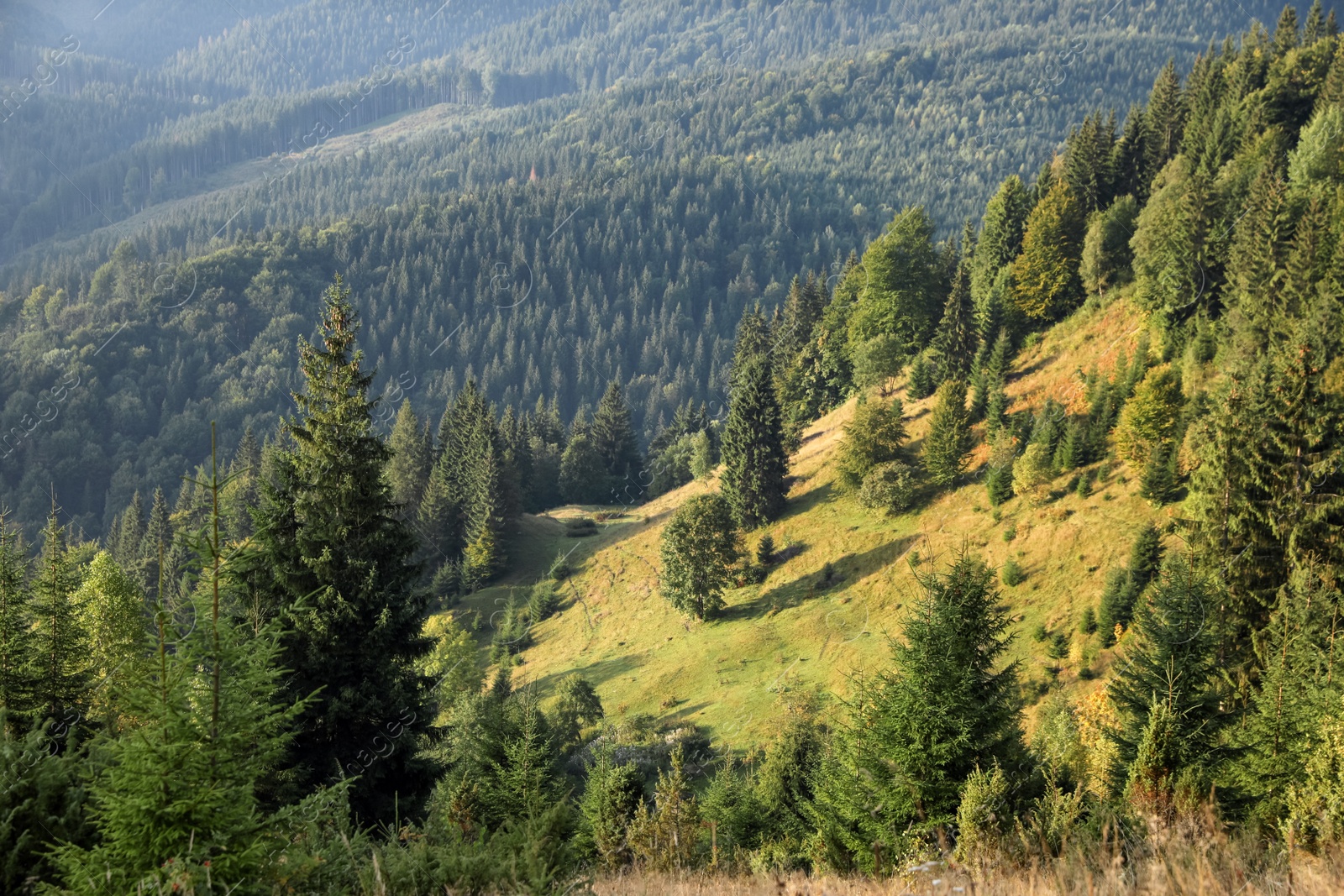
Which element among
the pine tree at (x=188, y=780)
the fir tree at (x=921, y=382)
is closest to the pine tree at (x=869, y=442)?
the fir tree at (x=921, y=382)

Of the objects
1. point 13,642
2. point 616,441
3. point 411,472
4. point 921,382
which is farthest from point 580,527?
point 13,642

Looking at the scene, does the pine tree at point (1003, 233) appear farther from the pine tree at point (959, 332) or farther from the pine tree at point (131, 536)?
the pine tree at point (131, 536)

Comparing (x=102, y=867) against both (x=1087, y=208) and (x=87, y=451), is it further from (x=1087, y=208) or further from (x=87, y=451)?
(x=87, y=451)

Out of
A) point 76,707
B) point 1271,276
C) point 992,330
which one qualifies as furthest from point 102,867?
point 992,330

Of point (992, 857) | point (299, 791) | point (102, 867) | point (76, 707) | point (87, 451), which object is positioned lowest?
point (87, 451)

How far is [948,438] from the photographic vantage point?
59.3 meters

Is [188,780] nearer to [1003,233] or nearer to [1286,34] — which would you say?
[1003,233]

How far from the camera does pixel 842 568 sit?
59844mm

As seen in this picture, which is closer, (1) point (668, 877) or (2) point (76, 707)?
(1) point (668, 877)

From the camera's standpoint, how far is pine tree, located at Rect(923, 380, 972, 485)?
194 feet

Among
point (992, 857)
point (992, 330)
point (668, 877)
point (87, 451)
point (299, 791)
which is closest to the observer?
point (992, 857)

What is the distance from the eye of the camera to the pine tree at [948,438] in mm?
59281

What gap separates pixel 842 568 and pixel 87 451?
19817 cm

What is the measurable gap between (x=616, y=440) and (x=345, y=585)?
3667 inches
